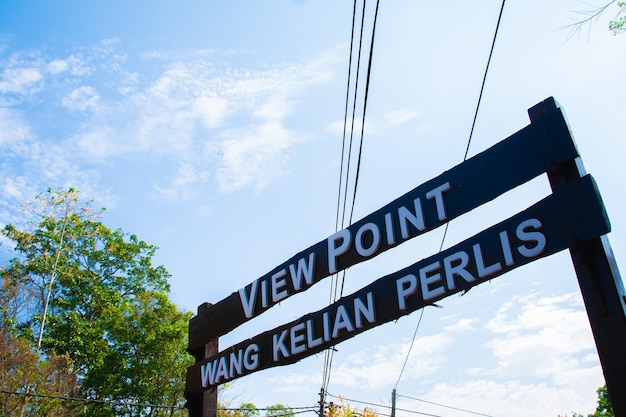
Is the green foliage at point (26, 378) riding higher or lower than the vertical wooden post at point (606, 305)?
higher

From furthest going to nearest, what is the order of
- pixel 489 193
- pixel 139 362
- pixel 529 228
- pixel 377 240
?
1. pixel 139 362
2. pixel 377 240
3. pixel 489 193
4. pixel 529 228

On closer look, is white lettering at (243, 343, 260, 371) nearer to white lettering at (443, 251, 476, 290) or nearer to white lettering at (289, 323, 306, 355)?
white lettering at (289, 323, 306, 355)

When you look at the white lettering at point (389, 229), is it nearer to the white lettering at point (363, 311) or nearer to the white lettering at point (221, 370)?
the white lettering at point (363, 311)

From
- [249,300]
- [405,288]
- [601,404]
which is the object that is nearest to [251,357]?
[249,300]

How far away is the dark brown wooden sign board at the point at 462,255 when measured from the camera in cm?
336

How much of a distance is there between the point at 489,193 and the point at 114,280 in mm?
27237

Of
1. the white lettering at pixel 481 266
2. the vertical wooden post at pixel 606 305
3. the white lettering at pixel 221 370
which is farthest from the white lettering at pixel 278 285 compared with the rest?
the vertical wooden post at pixel 606 305

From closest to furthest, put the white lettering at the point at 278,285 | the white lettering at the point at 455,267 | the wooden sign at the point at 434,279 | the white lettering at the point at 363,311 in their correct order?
the wooden sign at the point at 434,279
the white lettering at the point at 455,267
the white lettering at the point at 363,311
the white lettering at the point at 278,285

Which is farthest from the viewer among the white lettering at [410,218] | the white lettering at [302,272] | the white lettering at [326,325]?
the white lettering at [302,272]

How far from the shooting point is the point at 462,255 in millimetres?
4172

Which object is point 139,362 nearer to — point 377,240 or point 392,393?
point 392,393

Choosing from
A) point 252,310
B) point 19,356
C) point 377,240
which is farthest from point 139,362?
point 377,240

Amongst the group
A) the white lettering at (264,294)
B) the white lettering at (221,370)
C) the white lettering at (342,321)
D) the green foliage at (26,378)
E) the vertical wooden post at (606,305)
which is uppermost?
the green foliage at (26,378)

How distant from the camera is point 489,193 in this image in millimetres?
4172
